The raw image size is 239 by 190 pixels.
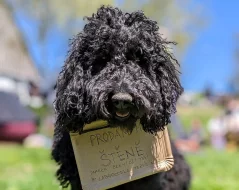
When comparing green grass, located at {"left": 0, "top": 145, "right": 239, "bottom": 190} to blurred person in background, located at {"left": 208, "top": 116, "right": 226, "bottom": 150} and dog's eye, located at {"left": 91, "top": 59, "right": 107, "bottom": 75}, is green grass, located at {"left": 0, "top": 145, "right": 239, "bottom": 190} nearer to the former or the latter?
dog's eye, located at {"left": 91, "top": 59, "right": 107, "bottom": 75}

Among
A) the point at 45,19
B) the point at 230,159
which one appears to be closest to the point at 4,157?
the point at 230,159

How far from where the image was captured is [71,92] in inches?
146

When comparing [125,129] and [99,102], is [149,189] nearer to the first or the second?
[125,129]

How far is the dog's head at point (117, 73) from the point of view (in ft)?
11.4

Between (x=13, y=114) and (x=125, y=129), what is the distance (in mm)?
17058

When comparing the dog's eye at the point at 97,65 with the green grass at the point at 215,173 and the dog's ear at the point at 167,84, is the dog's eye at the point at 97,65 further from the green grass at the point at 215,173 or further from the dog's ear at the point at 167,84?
the green grass at the point at 215,173

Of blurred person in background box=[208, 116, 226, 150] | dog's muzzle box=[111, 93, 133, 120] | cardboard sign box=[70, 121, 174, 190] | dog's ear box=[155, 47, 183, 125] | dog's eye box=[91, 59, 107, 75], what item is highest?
blurred person in background box=[208, 116, 226, 150]

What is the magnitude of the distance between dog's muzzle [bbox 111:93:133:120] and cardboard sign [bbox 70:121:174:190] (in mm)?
453

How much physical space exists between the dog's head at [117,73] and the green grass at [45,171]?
267cm

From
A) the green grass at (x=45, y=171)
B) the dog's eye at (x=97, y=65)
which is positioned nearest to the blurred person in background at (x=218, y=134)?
the green grass at (x=45, y=171)

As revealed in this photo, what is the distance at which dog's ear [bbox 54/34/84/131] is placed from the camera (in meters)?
3.68

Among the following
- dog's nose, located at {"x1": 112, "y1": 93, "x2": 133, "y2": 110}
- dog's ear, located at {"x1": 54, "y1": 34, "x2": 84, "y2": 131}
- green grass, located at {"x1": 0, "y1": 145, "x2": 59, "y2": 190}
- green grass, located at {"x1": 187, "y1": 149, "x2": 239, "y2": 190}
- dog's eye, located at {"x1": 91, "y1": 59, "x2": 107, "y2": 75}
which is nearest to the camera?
dog's nose, located at {"x1": 112, "y1": 93, "x2": 133, "y2": 110}

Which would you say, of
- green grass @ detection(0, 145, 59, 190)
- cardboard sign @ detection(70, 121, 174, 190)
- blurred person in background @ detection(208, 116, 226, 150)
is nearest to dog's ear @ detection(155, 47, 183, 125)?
cardboard sign @ detection(70, 121, 174, 190)

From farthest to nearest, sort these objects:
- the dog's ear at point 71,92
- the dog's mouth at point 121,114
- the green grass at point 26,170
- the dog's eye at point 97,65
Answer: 1. the green grass at point 26,170
2. the dog's eye at point 97,65
3. the dog's ear at point 71,92
4. the dog's mouth at point 121,114
